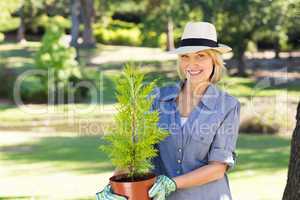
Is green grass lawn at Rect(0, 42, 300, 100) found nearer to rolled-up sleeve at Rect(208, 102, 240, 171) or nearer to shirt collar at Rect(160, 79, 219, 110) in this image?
shirt collar at Rect(160, 79, 219, 110)

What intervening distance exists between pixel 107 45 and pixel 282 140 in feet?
102

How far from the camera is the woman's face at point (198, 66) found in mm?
3088

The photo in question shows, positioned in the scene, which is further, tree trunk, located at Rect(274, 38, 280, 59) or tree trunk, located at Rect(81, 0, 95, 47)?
tree trunk, located at Rect(81, 0, 95, 47)

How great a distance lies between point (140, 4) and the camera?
127ft

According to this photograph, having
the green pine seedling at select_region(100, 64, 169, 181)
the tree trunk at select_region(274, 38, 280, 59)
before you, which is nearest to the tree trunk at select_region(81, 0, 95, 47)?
the tree trunk at select_region(274, 38, 280, 59)

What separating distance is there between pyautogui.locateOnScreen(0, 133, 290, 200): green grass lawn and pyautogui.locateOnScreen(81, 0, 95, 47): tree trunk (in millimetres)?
26311

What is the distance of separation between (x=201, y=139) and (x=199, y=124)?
2.9 inches

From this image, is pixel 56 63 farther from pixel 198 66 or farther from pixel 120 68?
pixel 198 66

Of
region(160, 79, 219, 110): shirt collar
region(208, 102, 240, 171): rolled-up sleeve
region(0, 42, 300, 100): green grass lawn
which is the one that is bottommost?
region(0, 42, 300, 100): green grass lawn

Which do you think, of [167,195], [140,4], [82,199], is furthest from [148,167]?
[140,4]

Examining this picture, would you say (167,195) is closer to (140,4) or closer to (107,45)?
(140,4)

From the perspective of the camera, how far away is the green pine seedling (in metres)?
2.86

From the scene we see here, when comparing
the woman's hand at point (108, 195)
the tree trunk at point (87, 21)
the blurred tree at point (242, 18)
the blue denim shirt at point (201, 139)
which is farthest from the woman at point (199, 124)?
the tree trunk at point (87, 21)

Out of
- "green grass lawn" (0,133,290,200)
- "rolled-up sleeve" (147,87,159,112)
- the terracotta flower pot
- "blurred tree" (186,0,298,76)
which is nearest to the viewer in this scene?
the terracotta flower pot
